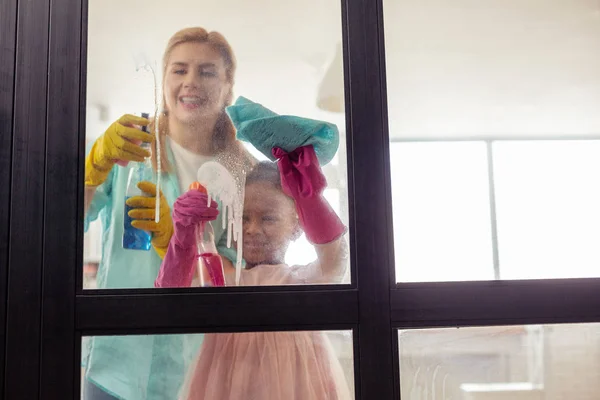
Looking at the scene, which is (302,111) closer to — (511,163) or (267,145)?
(267,145)

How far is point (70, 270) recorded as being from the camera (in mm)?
1013

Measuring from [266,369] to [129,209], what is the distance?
395mm

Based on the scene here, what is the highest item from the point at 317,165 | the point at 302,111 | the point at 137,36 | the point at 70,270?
the point at 137,36

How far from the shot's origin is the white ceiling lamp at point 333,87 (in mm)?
1089

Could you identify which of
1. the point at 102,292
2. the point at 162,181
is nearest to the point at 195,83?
the point at 162,181

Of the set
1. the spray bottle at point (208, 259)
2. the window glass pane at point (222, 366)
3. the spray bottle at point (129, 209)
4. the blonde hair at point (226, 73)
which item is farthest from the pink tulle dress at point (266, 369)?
the blonde hair at point (226, 73)

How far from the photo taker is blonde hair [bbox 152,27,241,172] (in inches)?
42.4

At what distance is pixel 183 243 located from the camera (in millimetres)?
1049

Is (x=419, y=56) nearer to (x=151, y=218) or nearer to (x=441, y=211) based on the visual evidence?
(x=441, y=211)

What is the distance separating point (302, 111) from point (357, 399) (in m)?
0.55

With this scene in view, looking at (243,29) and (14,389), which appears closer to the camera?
(14,389)

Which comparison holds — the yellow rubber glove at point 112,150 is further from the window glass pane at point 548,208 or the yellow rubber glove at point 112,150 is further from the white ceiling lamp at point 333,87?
the window glass pane at point 548,208

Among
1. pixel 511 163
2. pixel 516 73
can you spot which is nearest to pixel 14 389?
pixel 511 163

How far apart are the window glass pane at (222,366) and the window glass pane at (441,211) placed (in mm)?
207
